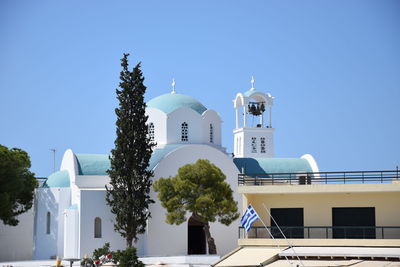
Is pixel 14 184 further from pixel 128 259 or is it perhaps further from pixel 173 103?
pixel 128 259

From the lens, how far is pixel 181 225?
49.2m

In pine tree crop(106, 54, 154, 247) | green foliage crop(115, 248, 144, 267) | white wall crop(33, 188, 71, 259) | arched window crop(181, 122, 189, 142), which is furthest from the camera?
arched window crop(181, 122, 189, 142)

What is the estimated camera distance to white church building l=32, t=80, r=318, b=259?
159 ft

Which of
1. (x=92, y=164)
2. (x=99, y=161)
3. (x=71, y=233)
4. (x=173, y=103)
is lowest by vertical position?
(x=71, y=233)

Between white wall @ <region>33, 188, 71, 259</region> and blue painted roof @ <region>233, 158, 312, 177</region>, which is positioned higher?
blue painted roof @ <region>233, 158, 312, 177</region>

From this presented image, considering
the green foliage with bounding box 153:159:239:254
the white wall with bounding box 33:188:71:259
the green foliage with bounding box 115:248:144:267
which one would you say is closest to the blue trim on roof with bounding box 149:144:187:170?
the white wall with bounding box 33:188:71:259

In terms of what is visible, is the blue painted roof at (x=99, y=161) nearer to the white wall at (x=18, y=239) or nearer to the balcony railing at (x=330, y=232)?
the white wall at (x=18, y=239)

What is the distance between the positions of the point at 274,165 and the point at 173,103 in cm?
818

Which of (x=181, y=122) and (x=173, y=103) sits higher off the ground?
(x=173, y=103)

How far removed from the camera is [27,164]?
52156 millimetres

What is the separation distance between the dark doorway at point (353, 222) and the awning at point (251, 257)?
7.82 feet

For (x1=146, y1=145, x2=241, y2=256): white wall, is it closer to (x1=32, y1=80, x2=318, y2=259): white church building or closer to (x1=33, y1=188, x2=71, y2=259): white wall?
(x1=32, y1=80, x2=318, y2=259): white church building

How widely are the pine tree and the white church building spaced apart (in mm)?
1365

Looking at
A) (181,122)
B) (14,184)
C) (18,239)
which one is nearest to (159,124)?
(181,122)
